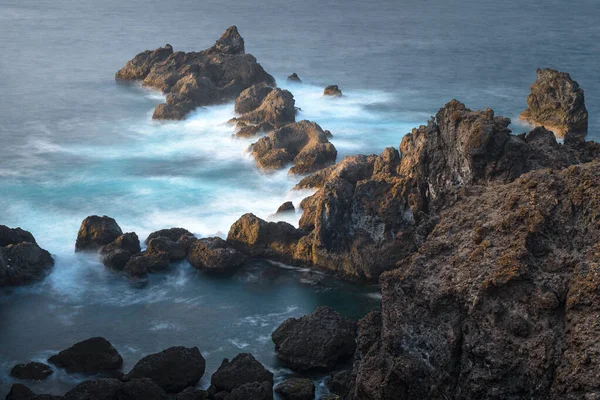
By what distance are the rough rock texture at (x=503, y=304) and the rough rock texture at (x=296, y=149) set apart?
1164 inches

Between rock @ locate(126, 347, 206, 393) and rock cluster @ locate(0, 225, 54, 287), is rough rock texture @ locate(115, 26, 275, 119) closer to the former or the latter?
rock cluster @ locate(0, 225, 54, 287)

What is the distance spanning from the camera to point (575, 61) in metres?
87.0

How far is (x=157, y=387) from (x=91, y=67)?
65448mm

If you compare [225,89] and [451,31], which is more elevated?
[451,31]

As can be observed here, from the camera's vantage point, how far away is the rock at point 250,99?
229ft

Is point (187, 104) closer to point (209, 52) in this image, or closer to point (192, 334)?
point (209, 52)

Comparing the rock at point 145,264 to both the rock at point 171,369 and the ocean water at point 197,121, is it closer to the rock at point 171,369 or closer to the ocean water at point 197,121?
the ocean water at point 197,121

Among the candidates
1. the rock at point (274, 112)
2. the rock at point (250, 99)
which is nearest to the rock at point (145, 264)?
the rock at point (274, 112)

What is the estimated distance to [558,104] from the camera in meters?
62.0

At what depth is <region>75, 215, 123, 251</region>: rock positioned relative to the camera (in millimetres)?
45750

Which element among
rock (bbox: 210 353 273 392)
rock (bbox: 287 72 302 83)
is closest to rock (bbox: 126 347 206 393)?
rock (bbox: 210 353 273 392)

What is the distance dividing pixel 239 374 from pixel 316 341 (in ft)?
12.3

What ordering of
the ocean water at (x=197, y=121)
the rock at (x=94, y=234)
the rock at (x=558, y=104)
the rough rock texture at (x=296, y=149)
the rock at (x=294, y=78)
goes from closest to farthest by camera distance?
the ocean water at (x=197, y=121)
the rock at (x=94, y=234)
the rough rock texture at (x=296, y=149)
the rock at (x=558, y=104)
the rock at (x=294, y=78)

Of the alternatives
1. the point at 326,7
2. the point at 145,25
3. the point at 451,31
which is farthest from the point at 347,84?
the point at 326,7
